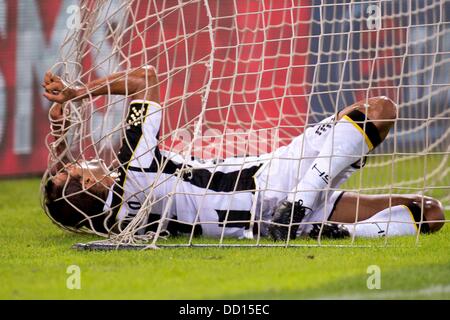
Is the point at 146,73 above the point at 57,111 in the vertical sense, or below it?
above

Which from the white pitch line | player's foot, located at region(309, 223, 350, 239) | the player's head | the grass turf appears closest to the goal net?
the player's head

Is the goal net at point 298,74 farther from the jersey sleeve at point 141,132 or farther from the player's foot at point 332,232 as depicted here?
the player's foot at point 332,232

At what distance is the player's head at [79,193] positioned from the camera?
6453 millimetres

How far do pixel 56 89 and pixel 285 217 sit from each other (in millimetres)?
1633

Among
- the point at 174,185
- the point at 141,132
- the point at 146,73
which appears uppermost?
the point at 146,73

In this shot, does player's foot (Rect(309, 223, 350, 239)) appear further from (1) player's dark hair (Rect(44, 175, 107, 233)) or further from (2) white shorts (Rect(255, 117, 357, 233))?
(1) player's dark hair (Rect(44, 175, 107, 233))

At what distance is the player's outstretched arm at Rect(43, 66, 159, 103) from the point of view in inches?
244

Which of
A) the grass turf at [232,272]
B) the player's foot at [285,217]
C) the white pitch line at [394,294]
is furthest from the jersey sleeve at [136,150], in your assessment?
the white pitch line at [394,294]

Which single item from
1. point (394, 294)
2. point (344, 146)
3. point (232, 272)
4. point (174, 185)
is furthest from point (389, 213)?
point (394, 294)

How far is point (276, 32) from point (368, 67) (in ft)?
3.29

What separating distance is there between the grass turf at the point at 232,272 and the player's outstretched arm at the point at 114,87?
0.97 metres

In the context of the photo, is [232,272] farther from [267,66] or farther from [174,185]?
[267,66]

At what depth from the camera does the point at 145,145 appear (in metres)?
6.27

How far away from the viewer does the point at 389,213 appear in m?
6.36
